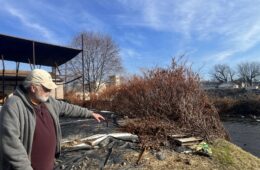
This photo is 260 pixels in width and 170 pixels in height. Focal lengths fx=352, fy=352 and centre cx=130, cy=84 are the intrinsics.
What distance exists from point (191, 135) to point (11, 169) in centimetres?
616

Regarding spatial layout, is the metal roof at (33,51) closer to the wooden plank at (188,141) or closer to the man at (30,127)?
the wooden plank at (188,141)

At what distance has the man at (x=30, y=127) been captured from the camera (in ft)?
10.1

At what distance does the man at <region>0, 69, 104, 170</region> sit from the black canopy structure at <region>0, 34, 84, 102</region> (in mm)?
13774

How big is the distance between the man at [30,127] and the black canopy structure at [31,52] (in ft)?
45.2

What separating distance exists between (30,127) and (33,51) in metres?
14.6

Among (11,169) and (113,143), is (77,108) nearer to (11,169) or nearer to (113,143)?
(11,169)

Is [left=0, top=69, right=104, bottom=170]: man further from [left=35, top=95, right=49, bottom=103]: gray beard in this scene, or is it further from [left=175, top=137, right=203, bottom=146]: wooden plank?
[left=175, top=137, right=203, bottom=146]: wooden plank

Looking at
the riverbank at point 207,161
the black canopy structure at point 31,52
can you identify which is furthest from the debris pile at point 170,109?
the black canopy structure at point 31,52

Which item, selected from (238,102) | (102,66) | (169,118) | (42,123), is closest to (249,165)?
(169,118)

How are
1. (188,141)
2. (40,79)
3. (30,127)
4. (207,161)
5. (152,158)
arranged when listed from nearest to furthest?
(30,127), (40,79), (152,158), (207,161), (188,141)

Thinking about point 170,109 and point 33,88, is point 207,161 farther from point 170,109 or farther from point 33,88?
point 33,88

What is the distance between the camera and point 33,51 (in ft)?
56.4

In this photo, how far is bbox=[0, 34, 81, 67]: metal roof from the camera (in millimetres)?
17500

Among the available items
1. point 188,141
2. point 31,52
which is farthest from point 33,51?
point 188,141
